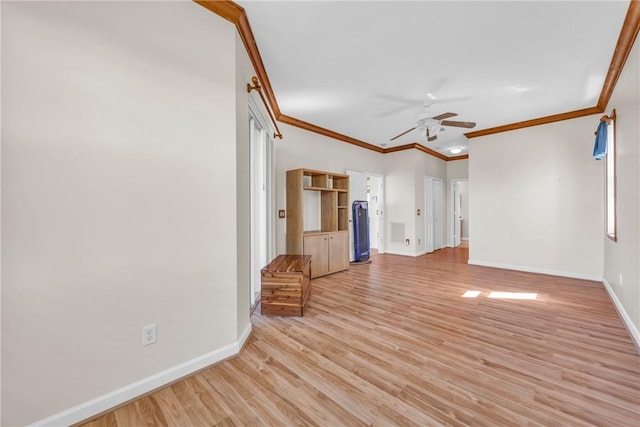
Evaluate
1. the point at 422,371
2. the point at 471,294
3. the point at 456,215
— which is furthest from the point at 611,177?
the point at 456,215

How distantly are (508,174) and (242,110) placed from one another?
5.08 m

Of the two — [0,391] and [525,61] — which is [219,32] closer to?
[0,391]

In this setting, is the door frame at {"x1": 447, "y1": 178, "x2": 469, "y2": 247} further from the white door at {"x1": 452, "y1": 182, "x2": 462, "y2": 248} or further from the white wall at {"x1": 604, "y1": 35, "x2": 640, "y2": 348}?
the white wall at {"x1": 604, "y1": 35, "x2": 640, "y2": 348}

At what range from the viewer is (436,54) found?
2.66 m

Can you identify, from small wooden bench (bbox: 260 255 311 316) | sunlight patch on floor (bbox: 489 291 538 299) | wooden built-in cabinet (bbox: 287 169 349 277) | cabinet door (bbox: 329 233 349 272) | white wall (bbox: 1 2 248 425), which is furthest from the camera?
cabinet door (bbox: 329 233 349 272)

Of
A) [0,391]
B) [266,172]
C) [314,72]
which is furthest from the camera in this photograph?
[266,172]

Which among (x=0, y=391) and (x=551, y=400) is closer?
(x=0, y=391)

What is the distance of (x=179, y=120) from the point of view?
1813mm

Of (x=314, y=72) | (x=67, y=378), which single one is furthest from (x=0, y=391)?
(x=314, y=72)

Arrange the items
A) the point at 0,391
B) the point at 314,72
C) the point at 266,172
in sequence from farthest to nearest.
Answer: the point at 266,172
the point at 314,72
the point at 0,391

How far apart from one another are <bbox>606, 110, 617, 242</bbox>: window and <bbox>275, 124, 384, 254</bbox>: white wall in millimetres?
3908

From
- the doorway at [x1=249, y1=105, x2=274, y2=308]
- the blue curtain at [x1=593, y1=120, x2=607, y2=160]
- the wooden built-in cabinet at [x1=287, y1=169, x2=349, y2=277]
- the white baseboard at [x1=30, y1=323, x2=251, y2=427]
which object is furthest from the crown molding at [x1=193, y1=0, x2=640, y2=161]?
the white baseboard at [x1=30, y1=323, x2=251, y2=427]

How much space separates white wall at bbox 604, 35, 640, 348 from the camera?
2.27 metres

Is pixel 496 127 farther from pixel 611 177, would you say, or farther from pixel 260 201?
pixel 260 201
